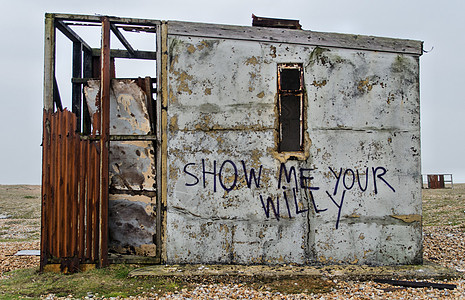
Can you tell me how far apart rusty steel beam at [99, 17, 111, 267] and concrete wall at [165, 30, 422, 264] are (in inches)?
37.4

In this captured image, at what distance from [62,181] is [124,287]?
1953 mm

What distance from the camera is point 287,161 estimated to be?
570cm

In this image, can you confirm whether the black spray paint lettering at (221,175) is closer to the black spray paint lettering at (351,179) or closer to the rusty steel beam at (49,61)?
the black spray paint lettering at (351,179)

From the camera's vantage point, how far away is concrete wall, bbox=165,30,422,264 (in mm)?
5637

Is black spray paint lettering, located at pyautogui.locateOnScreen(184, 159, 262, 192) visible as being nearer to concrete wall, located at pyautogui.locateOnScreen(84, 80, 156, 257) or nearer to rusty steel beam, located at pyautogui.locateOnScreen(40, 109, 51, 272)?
concrete wall, located at pyautogui.locateOnScreen(84, 80, 156, 257)

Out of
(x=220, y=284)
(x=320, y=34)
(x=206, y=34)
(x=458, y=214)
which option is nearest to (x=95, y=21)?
(x=206, y=34)

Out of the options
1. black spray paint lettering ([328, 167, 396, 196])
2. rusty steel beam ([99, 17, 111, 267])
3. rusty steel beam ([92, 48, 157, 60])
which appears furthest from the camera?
rusty steel beam ([92, 48, 157, 60])

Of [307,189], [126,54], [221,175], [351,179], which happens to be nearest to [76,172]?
[221,175]

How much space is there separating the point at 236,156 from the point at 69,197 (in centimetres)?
266

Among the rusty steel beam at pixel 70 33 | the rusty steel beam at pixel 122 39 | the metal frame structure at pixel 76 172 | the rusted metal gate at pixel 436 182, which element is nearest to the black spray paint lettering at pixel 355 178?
the metal frame structure at pixel 76 172

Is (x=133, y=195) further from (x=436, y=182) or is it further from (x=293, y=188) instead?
(x=436, y=182)

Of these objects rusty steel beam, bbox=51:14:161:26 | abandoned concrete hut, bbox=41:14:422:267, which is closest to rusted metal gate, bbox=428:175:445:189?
abandoned concrete hut, bbox=41:14:422:267

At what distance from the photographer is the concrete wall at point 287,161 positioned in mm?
5637

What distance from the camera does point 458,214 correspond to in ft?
39.6
